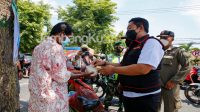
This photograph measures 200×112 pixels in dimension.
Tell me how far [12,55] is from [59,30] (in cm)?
80

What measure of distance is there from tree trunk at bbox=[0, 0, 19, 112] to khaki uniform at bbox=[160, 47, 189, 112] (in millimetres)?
2190

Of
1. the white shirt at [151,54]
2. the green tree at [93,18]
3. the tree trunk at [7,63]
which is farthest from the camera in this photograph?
the green tree at [93,18]

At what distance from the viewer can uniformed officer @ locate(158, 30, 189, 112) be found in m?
4.35

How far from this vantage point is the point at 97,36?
3581 centimetres

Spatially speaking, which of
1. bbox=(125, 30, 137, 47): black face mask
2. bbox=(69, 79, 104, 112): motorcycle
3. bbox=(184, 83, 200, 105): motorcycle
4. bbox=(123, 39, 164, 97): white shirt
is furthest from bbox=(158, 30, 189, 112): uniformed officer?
bbox=(184, 83, 200, 105): motorcycle

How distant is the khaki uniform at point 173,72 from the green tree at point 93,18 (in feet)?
93.8

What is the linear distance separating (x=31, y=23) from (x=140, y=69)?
2731cm

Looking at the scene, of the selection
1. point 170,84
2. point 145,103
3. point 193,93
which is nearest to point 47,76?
point 145,103

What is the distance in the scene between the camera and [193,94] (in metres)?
8.58

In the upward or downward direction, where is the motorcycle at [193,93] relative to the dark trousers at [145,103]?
downward

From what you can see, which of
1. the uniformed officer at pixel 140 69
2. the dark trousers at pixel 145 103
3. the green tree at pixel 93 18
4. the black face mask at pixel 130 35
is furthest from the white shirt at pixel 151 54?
the green tree at pixel 93 18

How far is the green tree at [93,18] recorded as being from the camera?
3434cm

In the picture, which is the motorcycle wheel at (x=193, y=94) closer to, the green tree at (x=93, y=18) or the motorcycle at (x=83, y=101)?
the motorcycle at (x=83, y=101)

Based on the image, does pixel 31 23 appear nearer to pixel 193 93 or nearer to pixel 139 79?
pixel 193 93
